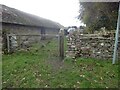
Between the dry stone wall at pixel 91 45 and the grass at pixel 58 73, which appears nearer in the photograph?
the grass at pixel 58 73

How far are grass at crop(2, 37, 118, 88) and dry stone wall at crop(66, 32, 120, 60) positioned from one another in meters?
0.41

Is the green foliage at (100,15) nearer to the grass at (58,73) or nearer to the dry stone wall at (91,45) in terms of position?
the dry stone wall at (91,45)

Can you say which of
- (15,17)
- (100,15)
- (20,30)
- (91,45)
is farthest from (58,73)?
(15,17)

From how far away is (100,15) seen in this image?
1328 cm

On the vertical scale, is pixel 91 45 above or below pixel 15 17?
below

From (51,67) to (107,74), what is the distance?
7.94 feet

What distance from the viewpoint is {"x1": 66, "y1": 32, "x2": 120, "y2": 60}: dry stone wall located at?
853 cm

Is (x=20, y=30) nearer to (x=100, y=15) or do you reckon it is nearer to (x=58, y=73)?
(x=100, y=15)

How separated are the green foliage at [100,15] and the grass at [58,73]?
4.84m

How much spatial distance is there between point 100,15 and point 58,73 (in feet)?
25.6

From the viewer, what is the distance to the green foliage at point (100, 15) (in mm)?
11797

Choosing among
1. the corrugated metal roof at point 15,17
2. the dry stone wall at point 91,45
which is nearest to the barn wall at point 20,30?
the corrugated metal roof at point 15,17

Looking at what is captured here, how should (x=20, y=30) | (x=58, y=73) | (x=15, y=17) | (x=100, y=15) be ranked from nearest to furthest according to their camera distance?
(x=58, y=73) → (x=100, y=15) → (x=20, y=30) → (x=15, y=17)

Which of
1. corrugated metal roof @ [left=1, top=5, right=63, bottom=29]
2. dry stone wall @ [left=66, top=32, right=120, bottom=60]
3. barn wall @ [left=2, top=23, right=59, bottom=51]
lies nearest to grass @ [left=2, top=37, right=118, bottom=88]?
dry stone wall @ [left=66, top=32, right=120, bottom=60]
